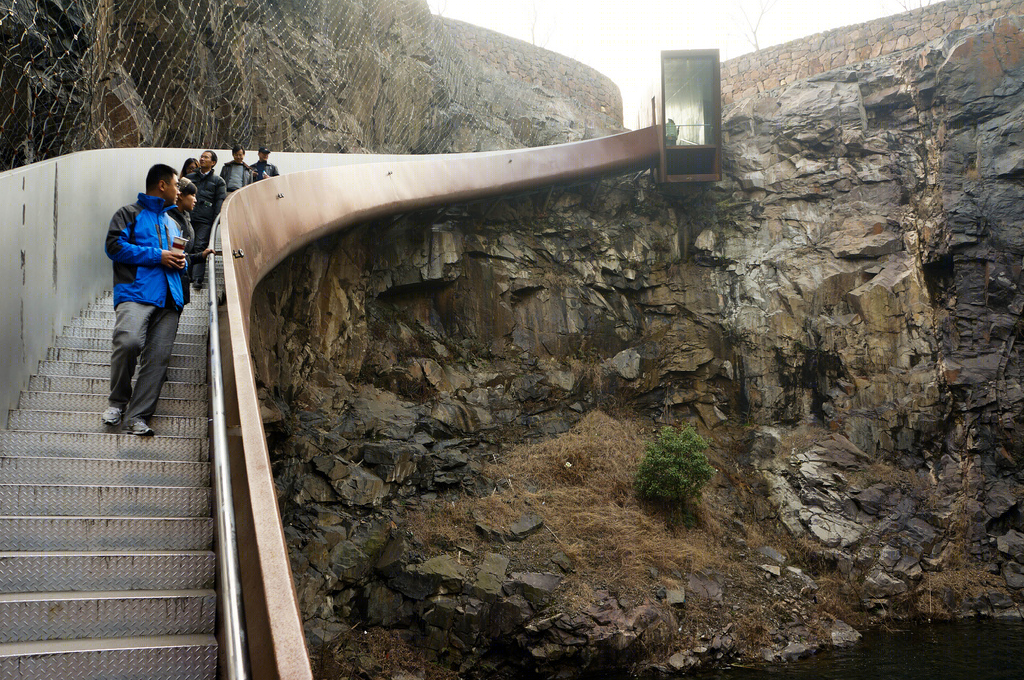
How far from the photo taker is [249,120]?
1160 cm

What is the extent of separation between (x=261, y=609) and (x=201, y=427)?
174 centimetres

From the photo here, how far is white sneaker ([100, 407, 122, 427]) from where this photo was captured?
124 inches

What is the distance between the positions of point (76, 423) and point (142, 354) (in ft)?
1.36

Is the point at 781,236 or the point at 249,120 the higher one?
the point at 249,120

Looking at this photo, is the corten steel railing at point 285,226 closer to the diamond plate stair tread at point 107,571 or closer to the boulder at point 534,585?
the diamond plate stair tread at point 107,571

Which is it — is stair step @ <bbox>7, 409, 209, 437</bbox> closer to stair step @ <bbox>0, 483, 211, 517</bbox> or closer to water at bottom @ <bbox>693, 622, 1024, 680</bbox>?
stair step @ <bbox>0, 483, 211, 517</bbox>

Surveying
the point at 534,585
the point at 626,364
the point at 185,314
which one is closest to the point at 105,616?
the point at 185,314

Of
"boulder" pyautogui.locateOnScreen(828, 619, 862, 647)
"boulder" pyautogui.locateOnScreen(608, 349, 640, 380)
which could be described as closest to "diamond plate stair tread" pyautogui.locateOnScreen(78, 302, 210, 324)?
"boulder" pyautogui.locateOnScreen(828, 619, 862, 647)

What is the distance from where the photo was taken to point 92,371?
3.81 meters

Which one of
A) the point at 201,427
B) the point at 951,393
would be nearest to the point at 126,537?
the point at 201,427

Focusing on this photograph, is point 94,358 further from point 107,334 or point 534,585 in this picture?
point 534,585

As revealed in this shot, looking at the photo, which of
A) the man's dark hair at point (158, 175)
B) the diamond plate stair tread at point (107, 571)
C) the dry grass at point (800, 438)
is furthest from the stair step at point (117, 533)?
the dry grass at point (800, 438)

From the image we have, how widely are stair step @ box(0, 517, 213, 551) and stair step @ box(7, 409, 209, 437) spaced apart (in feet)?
2.22

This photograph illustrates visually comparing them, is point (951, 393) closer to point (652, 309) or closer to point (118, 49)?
point (652, 309)
